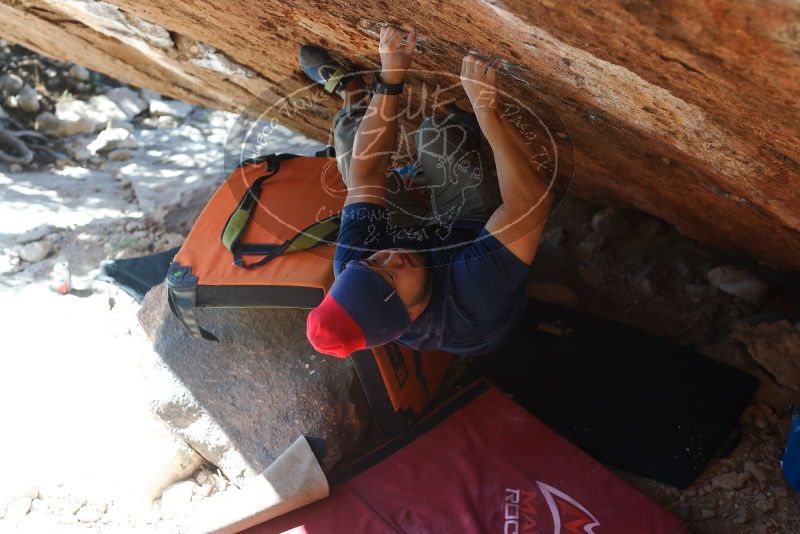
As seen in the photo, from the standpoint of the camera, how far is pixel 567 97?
2121 millimetres

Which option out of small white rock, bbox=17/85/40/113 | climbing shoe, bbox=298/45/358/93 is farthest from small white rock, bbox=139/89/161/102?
climbing shoe, bbox=298/45/358/93

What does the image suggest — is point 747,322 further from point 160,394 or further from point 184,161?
point 184,161

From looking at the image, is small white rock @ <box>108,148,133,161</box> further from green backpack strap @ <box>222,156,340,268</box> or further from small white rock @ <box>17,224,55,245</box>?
green backpack strap @ <box>222,156,340,268</box>

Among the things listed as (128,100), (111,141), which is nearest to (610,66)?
(111,141)

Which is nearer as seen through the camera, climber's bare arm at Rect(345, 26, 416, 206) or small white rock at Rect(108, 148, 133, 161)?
climber's bare arm at Rect(345, 26, 416, 206)

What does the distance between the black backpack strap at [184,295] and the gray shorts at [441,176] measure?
74 cm

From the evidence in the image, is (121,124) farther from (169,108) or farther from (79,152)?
(79,152)

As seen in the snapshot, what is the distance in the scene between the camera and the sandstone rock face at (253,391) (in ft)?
8.95

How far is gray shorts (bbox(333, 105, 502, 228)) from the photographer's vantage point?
2338mm

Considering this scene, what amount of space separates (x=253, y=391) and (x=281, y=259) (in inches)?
23.2

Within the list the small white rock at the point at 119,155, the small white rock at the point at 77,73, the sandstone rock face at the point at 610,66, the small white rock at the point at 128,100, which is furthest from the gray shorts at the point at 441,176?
the small white rock at the point at 77,73

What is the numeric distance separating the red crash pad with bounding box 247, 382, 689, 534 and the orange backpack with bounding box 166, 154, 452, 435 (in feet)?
0.69

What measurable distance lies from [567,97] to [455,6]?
60cm

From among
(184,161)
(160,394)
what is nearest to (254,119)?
(160,394)
